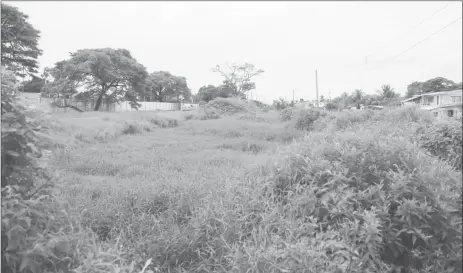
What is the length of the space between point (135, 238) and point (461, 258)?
8.14ft

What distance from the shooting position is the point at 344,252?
217cm

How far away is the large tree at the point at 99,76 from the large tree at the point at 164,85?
0.60m

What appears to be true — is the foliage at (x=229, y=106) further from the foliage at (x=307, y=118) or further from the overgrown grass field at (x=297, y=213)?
the overgrown grass field at (x=297, y=213)

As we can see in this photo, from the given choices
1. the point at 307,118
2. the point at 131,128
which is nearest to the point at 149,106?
the point at 131,128

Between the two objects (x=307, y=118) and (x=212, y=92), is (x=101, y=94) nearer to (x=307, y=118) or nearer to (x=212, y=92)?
(x=307, y=118)

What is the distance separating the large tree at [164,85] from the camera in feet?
30.6

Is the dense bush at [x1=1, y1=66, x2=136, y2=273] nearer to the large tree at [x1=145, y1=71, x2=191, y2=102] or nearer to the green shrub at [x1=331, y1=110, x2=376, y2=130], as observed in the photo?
the green shrub at [x1=331, y1=110, x2=376, y2=130]

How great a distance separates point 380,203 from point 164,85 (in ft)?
25.3

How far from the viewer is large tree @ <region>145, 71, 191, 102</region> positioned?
9312mm

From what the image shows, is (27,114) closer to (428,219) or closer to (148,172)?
(428,219)

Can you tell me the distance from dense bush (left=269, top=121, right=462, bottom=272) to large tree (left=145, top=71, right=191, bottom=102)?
674 centimetres

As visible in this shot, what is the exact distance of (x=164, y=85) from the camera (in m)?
9.27

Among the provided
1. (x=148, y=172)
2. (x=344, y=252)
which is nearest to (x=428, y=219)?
(x=344, y=252)

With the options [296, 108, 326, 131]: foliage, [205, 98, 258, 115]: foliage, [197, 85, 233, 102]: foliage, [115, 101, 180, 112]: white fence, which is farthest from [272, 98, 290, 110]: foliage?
[115, 101, 180, 112]: white fence
